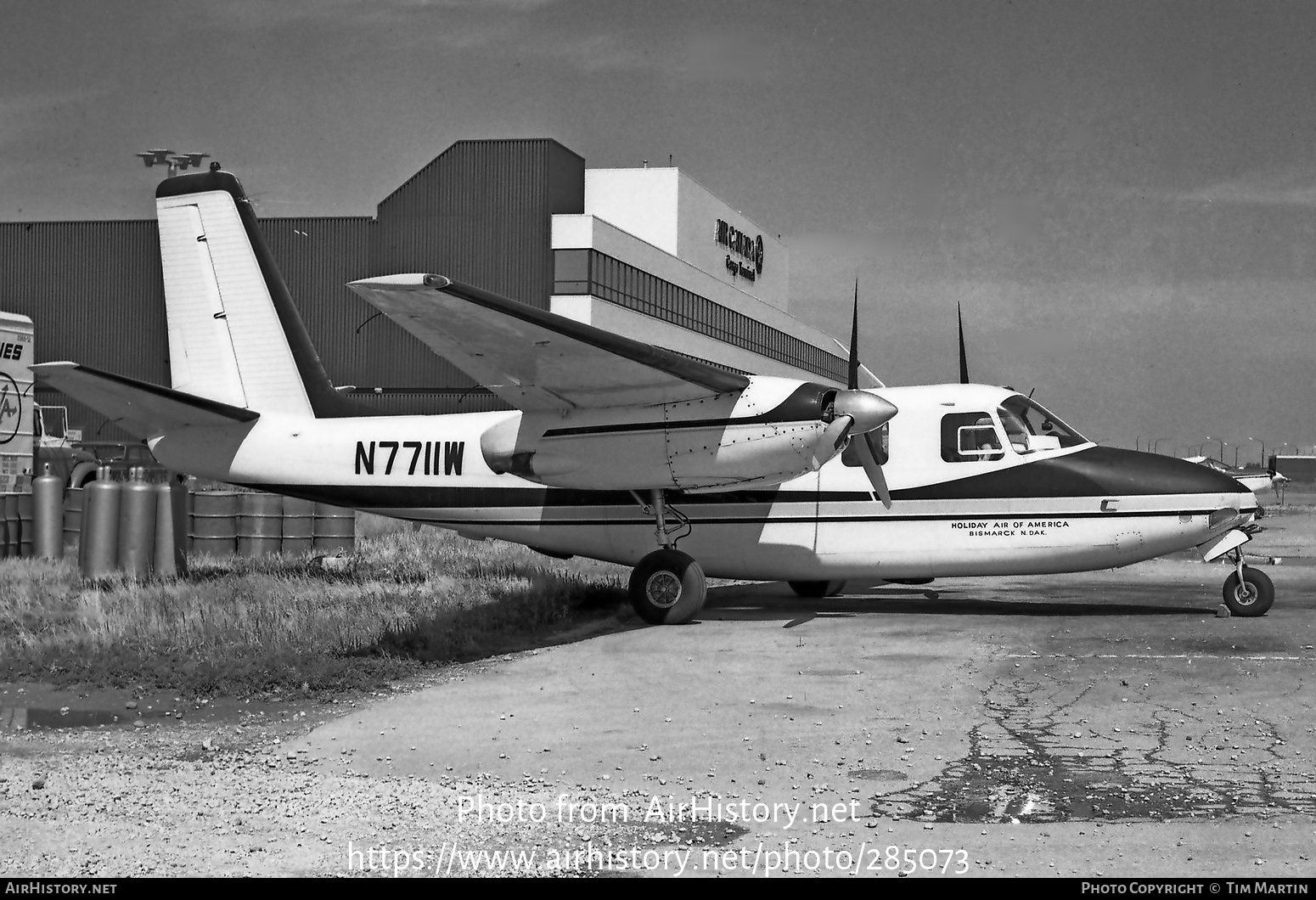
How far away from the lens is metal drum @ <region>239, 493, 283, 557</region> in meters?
23.1

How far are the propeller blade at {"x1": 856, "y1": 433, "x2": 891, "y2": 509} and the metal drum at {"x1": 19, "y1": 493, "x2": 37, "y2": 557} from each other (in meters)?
14.7

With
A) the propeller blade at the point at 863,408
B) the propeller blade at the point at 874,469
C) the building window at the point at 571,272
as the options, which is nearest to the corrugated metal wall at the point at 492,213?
the building window at the point at 571,272

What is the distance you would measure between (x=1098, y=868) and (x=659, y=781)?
2569 millimetres

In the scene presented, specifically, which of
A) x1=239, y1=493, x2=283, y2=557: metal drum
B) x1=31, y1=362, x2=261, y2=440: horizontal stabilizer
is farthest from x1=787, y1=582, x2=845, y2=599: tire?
x1=239, y1=493, x2=283, y2=557: metal drum

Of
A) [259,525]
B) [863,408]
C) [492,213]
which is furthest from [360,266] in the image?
[863,408]

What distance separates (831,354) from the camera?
84875mm

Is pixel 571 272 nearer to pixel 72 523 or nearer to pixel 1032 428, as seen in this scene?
pixel 72 523

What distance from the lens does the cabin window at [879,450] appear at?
15.0 m

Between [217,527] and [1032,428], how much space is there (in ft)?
50.3

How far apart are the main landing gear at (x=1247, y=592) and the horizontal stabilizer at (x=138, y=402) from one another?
12487 mm

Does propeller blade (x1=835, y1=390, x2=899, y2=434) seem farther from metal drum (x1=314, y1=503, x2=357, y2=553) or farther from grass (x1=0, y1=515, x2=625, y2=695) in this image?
metal drum (x1=314, y1=503, x2=357, y2=553)

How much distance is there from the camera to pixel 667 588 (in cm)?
1450

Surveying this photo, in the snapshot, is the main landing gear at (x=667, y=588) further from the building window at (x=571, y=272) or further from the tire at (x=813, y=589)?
the building window at (x=571, y=272)

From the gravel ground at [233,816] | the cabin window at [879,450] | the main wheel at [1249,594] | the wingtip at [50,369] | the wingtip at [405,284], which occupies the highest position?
the wingtip at [405,284]
